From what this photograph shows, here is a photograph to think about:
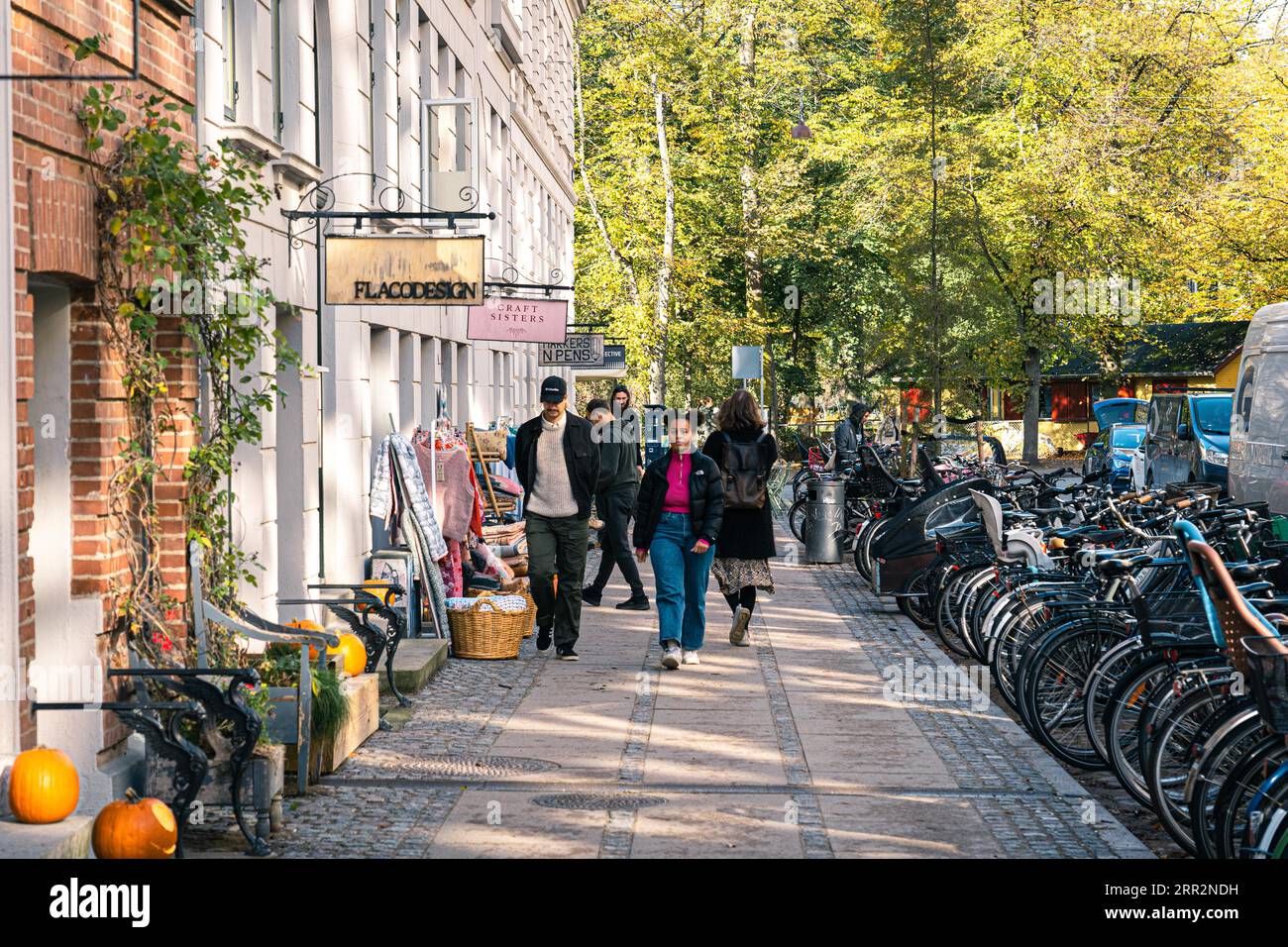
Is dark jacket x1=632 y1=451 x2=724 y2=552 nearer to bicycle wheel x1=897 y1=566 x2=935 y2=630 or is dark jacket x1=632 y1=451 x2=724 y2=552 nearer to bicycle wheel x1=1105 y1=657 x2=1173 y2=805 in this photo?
bicycle wheel x1=897 y1=566 x2=935 y2=630

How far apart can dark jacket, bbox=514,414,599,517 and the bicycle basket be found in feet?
23.4

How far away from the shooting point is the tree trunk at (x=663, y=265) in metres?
39.6

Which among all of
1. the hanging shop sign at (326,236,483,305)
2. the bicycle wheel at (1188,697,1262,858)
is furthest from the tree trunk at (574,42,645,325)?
Answer: the bicycle wheel at (1188,697,1262,858)

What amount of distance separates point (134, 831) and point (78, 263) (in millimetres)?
2260

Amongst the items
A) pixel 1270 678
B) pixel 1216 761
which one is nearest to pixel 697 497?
pixel 1216 761

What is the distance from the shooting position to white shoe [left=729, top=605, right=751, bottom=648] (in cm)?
1255

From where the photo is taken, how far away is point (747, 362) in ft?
83.9

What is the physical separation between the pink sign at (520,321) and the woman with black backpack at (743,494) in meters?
5.78

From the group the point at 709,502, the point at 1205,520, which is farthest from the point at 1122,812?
the point at 709,502

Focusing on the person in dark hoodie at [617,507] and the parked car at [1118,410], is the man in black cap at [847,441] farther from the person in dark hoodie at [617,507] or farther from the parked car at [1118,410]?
the parked car at [1118,410]

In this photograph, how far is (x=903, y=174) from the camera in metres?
35.3

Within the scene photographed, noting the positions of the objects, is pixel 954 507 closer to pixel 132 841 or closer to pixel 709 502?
pixel 709 502

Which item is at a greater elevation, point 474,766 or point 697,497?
point 697,497

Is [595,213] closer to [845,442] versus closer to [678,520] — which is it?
[845,442]
